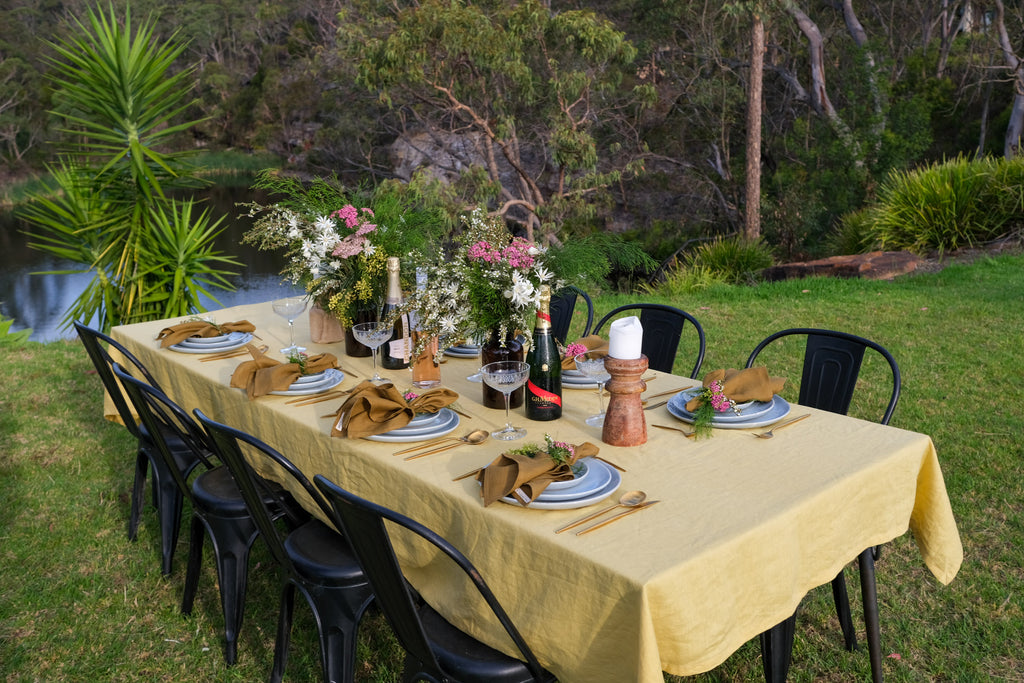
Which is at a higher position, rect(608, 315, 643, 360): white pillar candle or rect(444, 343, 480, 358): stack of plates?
rect(608, 315, 643, 360): white pillar candle

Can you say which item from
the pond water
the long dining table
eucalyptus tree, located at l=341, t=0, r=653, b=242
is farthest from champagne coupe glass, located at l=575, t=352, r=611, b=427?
the pond water

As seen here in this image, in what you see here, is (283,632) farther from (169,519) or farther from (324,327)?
(324,327)

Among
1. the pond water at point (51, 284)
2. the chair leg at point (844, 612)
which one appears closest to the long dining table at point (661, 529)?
the chair leg at point (844, 612)

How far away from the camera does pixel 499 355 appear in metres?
2.49

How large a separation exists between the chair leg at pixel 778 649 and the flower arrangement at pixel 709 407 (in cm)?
50

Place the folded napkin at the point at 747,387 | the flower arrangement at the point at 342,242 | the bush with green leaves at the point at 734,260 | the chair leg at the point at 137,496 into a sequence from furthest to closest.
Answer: the bush with green leaves at the point at 734,260, the chair leg at the point at 137,496, the flower arrangement at the point at 342,242, the folded napkin at the point at 747,387

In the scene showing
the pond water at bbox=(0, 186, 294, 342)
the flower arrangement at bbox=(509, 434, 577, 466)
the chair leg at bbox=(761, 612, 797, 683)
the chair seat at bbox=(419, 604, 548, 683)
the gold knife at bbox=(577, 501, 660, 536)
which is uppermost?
the flower arrangement at bbox=(509, 434, 577, 466)

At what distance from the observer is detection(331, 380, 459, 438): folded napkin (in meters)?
2.23

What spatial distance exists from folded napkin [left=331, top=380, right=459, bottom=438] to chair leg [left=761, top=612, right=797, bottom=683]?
1034 millimetres

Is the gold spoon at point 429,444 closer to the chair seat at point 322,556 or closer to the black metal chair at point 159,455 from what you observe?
the chair seat at point 322,556

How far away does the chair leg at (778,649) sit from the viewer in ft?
6.53

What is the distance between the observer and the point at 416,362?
270 centimetres

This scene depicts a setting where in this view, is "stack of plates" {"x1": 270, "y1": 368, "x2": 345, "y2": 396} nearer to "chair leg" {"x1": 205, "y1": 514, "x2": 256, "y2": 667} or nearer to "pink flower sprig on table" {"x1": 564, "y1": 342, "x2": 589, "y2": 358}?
"chair leg" {"x1": 205, "y1": 514, "x2": 256, "y2": 667}

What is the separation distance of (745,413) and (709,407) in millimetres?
108
